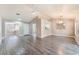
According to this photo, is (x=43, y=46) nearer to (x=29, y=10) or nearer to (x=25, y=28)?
(x=25, y=28)

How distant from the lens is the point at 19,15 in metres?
2.68

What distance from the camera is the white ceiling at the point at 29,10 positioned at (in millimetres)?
2665

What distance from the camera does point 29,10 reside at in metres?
2.67

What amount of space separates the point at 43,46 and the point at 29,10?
0.63 meters

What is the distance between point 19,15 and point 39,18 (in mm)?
331

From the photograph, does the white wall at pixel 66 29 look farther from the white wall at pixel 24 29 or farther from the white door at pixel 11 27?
the white door at pixel 11 27

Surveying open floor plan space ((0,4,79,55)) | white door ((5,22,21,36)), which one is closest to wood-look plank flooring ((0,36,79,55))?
open floor plan space ((0,4,79,55))

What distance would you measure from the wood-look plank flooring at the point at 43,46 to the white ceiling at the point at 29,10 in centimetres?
37

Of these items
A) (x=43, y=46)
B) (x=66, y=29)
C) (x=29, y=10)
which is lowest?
(x=43, y=46)

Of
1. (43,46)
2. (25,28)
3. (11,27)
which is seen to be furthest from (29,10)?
(43,46)

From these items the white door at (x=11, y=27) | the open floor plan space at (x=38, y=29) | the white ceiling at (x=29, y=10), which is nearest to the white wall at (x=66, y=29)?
the open floor plan space at (x=38, y=29)
